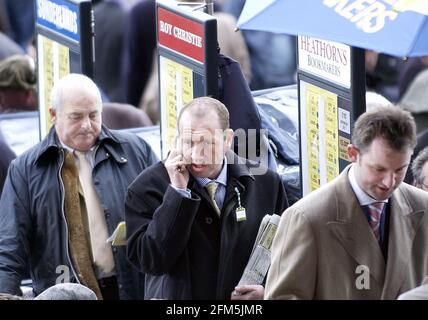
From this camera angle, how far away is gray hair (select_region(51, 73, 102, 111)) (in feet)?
29.3

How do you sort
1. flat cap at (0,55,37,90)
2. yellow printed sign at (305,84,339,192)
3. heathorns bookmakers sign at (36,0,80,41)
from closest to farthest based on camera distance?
yellow printed sign at (305,84,339,192), heathorns bookmakers sign at (36,0,80,41), flat cap at (0,55,37,90)

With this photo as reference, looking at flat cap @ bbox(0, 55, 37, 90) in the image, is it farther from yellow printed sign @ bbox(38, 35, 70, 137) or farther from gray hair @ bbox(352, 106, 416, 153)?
gray hair @ bbox(352, 106, 416, 153)

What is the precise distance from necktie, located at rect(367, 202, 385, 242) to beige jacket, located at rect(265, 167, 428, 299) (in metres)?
0.06

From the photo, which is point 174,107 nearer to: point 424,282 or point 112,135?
point 112,135

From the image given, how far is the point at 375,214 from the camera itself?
290 inches

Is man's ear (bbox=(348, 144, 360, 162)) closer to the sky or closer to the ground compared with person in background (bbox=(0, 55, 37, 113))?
closer to the ground

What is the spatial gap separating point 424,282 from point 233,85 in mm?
2086

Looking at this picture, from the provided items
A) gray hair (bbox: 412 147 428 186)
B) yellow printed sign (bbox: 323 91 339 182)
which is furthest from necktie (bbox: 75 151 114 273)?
gray hair (bbox: 412 147 428 186)

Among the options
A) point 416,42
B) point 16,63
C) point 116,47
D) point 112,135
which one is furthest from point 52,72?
point 116,47

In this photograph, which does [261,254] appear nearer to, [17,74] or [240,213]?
[240,213]

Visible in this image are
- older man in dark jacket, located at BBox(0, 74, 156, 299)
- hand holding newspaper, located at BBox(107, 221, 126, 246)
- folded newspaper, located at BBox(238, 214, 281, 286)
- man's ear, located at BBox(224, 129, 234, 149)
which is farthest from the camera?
older man in dark jacket, located at BBox(0, 74, 156, 299)

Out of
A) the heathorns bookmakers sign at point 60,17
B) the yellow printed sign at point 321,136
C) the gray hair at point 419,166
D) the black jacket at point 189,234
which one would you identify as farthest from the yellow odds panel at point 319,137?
the heathorns bookmakers sign at point 60,17

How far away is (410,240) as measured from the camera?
7398 mm

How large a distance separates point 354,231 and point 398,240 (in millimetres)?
204
